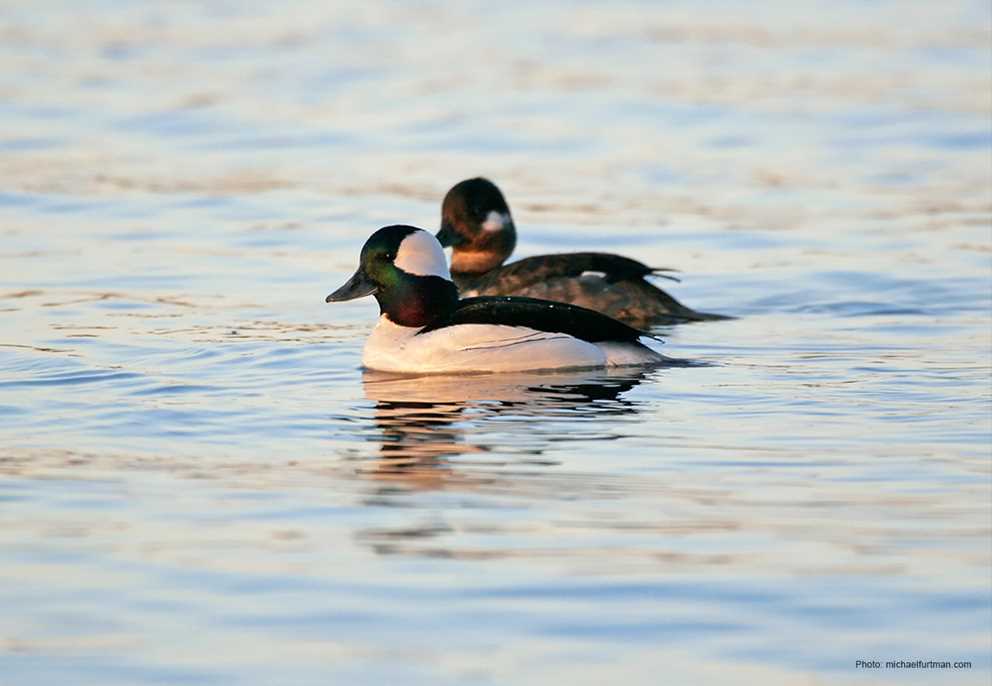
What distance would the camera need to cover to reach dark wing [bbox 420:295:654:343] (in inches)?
445

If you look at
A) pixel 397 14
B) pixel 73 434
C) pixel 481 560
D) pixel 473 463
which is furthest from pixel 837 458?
pixel 397 14

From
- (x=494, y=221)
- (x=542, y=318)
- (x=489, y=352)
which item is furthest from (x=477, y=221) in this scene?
(x=489, y=352)

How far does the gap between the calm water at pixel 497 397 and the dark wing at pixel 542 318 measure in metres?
0.35

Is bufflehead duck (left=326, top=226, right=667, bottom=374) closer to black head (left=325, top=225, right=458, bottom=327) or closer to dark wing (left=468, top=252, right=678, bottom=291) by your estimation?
black head (left=325, top=225, right=458, bottom=327)

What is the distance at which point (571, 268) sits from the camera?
44.2ft

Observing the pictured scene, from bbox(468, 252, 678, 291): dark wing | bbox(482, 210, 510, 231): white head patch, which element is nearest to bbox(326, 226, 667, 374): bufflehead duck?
bbox(468, 252, 678, 291): dark wing

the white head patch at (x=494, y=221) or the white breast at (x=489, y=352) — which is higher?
the white head patch at (x=494, y=221)

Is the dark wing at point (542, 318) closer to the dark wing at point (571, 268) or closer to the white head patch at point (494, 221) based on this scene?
the dark wing at point (571, 268)

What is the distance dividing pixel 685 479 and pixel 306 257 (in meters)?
8.32

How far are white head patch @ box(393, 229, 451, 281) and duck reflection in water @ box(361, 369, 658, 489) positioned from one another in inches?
28.9

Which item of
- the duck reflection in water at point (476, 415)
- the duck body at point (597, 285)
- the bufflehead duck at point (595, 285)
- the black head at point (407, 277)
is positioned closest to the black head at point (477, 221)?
the bufflehead duck at point (595, 285)

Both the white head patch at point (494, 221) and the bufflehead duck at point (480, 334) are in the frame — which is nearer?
the bufflehead duck at point (480, 334)

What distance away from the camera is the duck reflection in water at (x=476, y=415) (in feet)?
29.0

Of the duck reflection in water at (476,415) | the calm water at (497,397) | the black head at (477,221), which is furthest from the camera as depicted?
the black head at (477,221)
